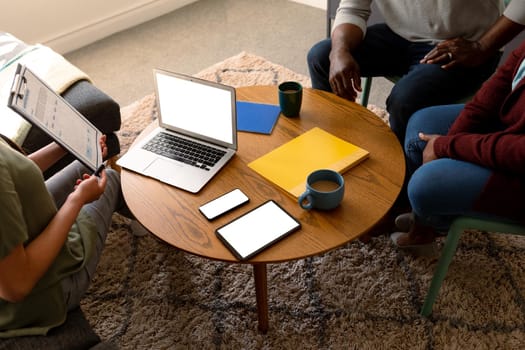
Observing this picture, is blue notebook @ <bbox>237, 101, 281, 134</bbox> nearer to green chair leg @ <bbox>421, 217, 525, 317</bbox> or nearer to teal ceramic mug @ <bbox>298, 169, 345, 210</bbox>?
teal ceramic mug @ <bbox>298, 169, 345, 210</bbox>

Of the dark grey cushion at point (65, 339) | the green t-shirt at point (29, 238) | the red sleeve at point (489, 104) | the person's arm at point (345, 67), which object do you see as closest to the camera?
the green t-shirt at point (29, 238)

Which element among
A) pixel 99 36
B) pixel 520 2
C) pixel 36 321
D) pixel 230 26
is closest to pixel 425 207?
pixel 520 2

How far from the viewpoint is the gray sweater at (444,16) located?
59.4 inches

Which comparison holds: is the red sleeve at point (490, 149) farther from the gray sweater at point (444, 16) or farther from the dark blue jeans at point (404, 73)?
the gray sweater at point (444, 16)

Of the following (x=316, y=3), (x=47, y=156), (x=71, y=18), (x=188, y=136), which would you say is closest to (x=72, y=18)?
(x=71, y=18)

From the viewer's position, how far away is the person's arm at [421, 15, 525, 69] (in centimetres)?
145

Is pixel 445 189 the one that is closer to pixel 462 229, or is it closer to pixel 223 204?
pixel 462 229

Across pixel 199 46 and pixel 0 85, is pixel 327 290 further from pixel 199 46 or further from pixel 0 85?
pixel 199 46

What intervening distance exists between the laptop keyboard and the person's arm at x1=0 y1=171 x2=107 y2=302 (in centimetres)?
27

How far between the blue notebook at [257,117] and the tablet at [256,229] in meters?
0.32

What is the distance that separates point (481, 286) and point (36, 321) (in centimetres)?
127

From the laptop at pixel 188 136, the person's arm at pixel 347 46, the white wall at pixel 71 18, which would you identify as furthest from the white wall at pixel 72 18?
the laptop at pixel 188 136

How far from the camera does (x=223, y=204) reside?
3.71 feet

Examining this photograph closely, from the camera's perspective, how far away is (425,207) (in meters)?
1.19
